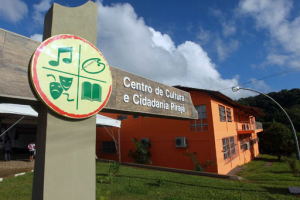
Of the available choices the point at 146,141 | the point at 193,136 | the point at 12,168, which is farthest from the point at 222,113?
the point at 12,168

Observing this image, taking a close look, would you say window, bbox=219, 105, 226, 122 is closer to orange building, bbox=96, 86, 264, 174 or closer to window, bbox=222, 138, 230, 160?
orange building, bbox=96, 86, 264, 174

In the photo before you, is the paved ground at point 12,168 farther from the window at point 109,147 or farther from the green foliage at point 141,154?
Result: the window at point 109,147

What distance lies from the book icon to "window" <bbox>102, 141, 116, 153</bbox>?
53.9 feet

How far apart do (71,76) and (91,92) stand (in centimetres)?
29

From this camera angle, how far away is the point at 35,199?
73.5 inches

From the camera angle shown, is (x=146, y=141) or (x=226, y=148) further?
(x=146, y=141)

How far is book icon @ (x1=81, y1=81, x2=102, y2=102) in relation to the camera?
83.5 inches

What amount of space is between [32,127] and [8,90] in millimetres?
20960

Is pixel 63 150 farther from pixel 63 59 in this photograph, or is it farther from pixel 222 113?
pixel 222 113

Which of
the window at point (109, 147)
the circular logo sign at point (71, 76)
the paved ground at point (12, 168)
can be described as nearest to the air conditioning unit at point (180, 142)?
the window at point (109, 147)

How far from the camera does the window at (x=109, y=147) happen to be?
58.7 feet

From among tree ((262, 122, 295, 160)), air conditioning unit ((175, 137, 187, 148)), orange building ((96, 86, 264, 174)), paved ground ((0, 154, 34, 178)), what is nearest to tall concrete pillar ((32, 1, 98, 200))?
paved ground ((0, 154, 34, 178))

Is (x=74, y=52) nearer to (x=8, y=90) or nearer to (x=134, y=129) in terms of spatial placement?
(x=8, y=90)

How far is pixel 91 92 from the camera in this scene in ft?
7.18
